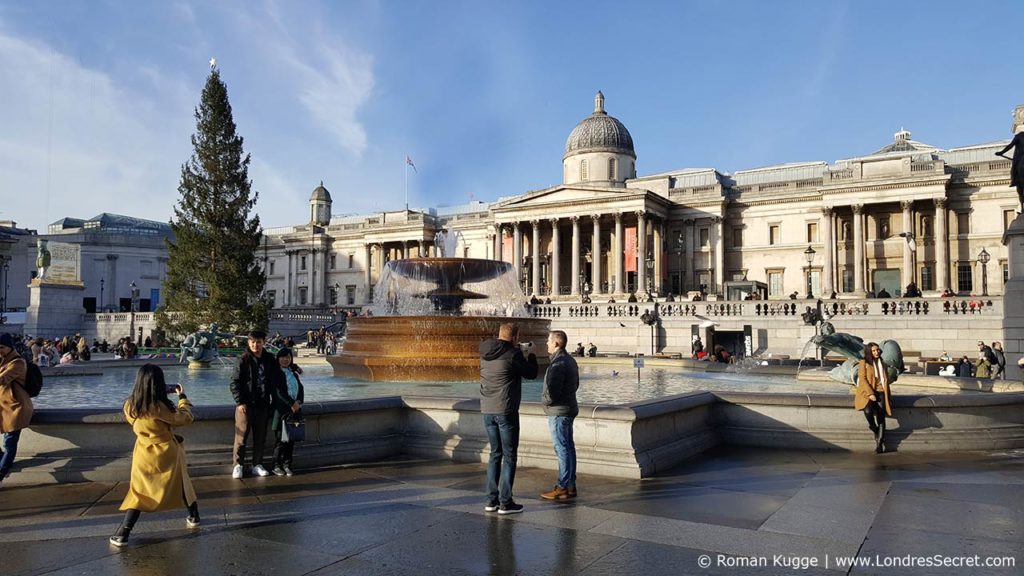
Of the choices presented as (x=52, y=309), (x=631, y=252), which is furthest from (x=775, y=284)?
(x=52, y=309)

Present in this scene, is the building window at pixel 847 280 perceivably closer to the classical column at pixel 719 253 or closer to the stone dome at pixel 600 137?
the classical column at pixel 719 253

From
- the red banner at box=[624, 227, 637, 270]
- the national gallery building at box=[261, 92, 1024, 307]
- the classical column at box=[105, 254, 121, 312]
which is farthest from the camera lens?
the classical column at box=[105, 254, 121, 312]

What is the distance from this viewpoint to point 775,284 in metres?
63.2

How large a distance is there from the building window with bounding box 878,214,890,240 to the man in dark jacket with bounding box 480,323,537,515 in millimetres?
59916

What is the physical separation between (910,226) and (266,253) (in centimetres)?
6893

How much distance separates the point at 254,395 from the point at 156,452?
1.97 meters

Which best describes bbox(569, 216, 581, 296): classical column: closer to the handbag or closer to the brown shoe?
the handbag

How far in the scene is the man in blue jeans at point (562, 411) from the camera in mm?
6863

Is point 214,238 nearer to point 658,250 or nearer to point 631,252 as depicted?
point 631,252

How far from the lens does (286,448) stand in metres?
7.90

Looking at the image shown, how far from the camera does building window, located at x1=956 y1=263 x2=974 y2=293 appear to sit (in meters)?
55.5

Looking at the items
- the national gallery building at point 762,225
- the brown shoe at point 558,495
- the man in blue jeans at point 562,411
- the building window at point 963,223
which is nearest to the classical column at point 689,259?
the national gallery building at point 762,225

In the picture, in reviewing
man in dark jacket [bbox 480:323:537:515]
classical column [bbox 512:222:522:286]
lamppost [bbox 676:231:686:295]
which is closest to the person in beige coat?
man in dark jacket [bbox 480:323:537:515]

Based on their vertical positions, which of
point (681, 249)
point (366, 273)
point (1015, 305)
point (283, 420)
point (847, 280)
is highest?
point (681, 249)
